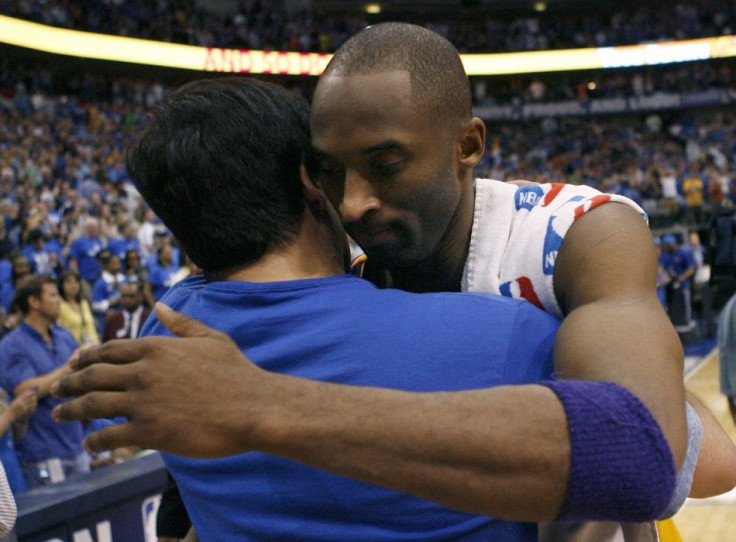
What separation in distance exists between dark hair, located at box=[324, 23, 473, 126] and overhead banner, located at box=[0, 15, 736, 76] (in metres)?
16.3

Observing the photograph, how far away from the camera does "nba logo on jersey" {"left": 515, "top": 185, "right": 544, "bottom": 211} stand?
4.70 feet

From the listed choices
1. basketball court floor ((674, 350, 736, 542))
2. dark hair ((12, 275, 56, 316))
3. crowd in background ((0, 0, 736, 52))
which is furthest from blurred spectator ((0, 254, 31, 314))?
crowd in background ((0, 0, 736, 52))

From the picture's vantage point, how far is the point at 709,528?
5348 millimetres

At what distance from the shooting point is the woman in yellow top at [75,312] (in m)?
6.35

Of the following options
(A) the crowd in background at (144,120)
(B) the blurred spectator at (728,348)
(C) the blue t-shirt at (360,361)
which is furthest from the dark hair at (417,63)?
(B) the blurred spectator at (728,348)

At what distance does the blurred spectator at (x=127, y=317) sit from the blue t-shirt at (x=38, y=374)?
5.55 ft

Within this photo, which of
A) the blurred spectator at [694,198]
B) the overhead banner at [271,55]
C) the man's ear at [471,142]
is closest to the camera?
the man's ear at [471,142]

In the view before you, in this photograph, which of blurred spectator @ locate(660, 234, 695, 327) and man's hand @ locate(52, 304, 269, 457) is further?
blurred spectator @ locate(660, 234, 695, 327)

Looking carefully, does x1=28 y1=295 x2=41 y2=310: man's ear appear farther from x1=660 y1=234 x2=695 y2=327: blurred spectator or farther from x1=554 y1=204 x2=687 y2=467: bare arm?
x1=660 y1=234 x2=695 y2=327: blurred spectator

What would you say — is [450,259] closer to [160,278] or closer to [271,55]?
[160,278]

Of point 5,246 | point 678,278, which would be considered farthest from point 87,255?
point 678,278

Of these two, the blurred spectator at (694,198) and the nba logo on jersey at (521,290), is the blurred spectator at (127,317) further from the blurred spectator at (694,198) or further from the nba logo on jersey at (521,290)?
the blurred spectator at (694,198)

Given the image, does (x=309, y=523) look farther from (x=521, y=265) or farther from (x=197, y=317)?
(x=521, y=265)

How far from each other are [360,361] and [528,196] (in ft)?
1.99
